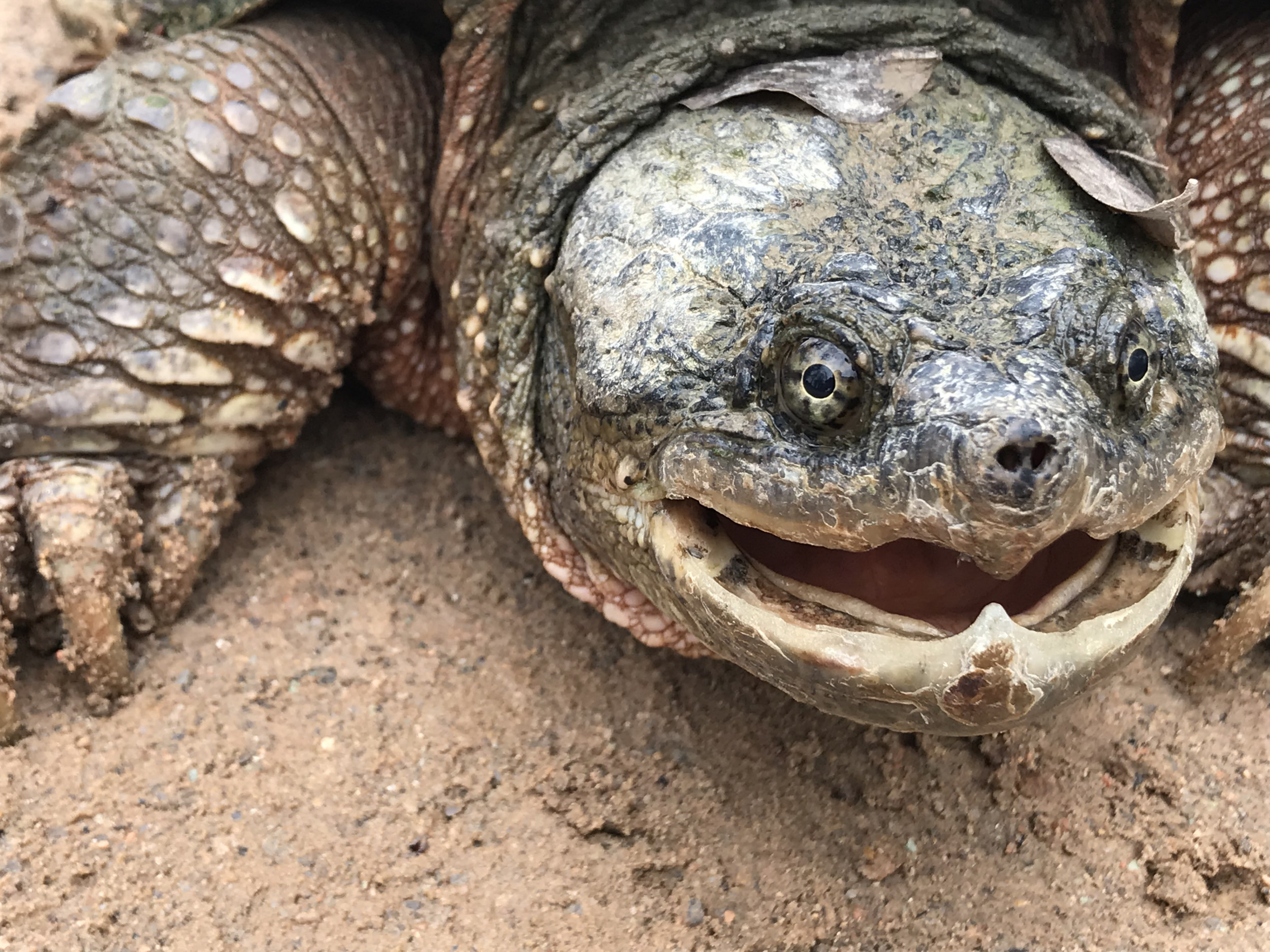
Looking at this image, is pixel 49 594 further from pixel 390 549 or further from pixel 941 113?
pixel 941 113

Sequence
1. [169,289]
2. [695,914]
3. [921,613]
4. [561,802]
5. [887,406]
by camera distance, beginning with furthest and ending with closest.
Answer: [169,289]
[561,802]
[695,914]
[921,613]
[887,406]

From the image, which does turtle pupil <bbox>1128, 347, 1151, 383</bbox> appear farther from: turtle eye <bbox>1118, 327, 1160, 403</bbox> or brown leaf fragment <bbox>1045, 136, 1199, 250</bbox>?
brown leaf fragment <bbox>1045, 136, 1199, 250</bbox>

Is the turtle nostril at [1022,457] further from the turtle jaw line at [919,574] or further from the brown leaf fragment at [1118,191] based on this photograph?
the brown leaf fragment at [1118,191]

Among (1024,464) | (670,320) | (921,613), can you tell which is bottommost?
(921,613)

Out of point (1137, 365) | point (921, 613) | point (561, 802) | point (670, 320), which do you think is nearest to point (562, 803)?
point (561, 802)

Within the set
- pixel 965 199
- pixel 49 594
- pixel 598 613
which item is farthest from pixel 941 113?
pixel 49 594

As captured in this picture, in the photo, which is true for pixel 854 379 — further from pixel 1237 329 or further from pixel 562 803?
pixel 1237 329
